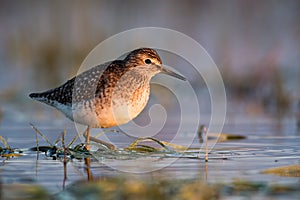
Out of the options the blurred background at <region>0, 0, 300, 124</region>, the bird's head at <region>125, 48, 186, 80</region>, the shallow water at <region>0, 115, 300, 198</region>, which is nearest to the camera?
the shallow water at <region>0, 115, 300, 198</region>

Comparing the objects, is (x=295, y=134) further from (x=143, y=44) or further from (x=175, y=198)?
(x=143, y=44)

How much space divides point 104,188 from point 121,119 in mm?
3109

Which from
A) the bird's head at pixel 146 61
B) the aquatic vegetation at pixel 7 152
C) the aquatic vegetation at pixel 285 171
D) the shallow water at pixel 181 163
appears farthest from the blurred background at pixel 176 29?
the aquatic vegetation at pixel 285 171

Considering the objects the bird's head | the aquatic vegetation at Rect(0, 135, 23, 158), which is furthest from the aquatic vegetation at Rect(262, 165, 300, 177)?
the bird's head

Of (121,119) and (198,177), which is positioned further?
(121,119)

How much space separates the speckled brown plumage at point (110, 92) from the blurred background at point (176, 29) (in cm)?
254

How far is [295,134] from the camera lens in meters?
10.2

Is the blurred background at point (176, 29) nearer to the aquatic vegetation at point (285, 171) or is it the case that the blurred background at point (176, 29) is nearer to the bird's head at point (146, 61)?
the bird's head at point (146, 61)

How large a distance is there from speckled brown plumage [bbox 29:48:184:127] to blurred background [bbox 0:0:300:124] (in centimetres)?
254

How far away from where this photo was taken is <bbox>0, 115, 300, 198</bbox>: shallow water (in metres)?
7.05

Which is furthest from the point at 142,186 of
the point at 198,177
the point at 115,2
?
the point at 115,2

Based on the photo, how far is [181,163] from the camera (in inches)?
317

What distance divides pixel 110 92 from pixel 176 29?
33.6ft

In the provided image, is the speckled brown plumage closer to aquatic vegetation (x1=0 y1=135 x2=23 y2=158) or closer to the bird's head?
the bird's head
